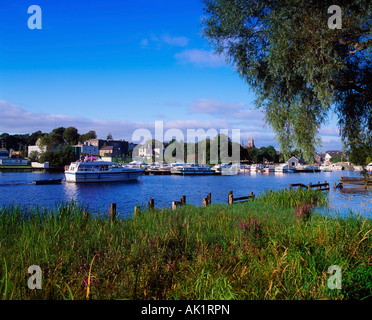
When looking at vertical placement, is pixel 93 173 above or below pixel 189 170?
above

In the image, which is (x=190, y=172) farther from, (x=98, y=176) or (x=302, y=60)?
(x=302, y=60)

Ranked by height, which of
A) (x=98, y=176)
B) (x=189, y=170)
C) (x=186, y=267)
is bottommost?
(x=98, y=176)

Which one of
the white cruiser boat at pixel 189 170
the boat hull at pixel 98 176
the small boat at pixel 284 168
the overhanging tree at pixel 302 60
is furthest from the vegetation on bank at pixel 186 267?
the small boat at pixel 284 168

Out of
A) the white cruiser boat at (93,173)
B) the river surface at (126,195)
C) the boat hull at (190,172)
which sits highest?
the white cruiser boat at (93,173)

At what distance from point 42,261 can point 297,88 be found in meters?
12.0

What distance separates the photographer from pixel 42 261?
5.40m

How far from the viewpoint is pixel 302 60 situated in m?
11.0

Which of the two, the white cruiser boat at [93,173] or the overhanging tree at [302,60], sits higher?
the overhanging tree at [302,60]

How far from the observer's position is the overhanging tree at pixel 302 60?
Answer: 421 inches

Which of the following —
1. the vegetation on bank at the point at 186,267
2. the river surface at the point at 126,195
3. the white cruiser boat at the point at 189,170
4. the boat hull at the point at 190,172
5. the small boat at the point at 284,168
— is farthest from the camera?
the small boat at the point at 284,168

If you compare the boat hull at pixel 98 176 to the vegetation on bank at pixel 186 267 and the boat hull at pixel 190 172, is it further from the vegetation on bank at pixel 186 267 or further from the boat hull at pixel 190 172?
the vegetation on bank at pixel 186 267

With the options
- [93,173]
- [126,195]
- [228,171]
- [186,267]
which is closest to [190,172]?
[228,171]
